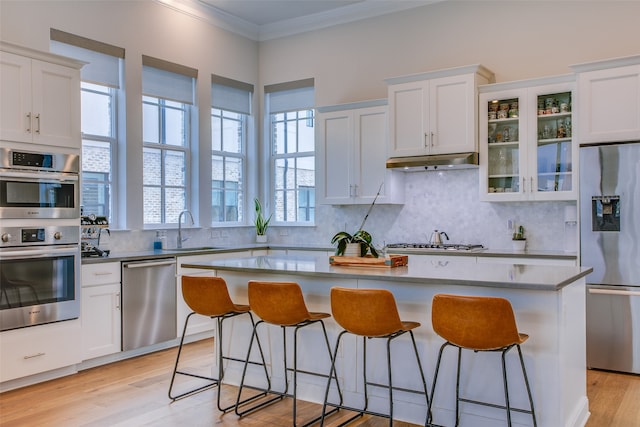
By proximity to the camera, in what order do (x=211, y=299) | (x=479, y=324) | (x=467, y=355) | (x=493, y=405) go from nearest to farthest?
(x=479, y=324) → (x=493, y=405) → (x=467, y=355) → (x=211, y=299)

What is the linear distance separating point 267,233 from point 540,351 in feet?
15.1

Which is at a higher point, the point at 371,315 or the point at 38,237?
the point at 38,237

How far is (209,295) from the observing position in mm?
3609

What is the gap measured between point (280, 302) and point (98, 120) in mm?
3145

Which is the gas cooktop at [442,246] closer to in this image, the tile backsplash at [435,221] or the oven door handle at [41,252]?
the tile backsplash at [435,221]

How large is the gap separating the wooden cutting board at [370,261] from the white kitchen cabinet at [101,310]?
2045 mm

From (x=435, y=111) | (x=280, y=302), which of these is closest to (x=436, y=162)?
(x=435, y=111)

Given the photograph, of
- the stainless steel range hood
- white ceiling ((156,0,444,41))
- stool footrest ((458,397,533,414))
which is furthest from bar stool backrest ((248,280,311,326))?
white ceiling ((156,0,444,41))

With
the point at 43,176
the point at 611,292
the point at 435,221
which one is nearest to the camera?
the point at 43,176

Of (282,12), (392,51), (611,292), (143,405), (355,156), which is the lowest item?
(143,405)

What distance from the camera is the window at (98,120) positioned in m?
5.15

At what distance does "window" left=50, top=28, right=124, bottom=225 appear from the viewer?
16.9 feet

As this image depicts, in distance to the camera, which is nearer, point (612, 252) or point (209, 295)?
point (209, 295)

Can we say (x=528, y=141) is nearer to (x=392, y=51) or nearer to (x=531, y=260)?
(x=531, y=260)
